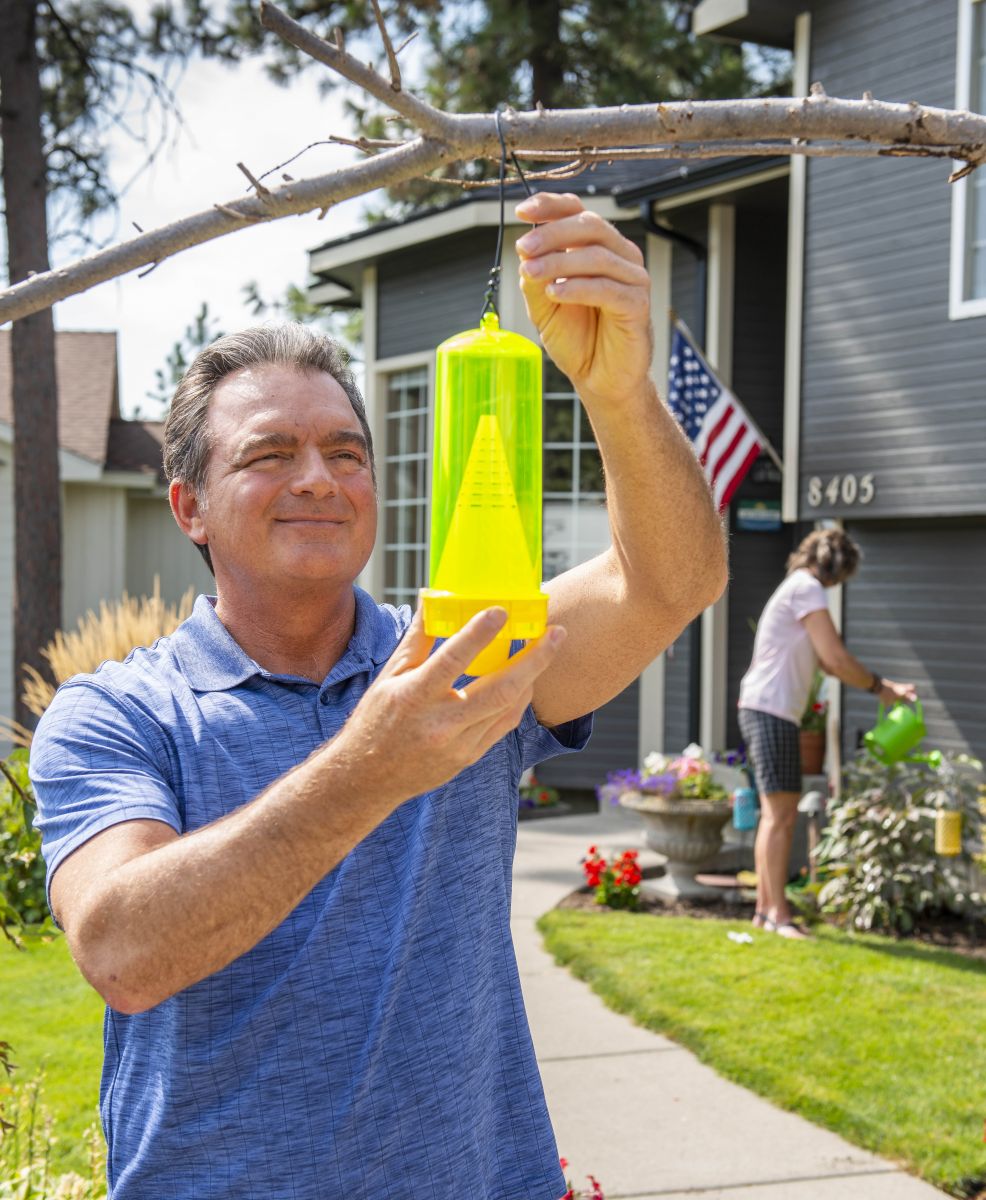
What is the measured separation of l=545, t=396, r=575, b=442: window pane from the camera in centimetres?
1154

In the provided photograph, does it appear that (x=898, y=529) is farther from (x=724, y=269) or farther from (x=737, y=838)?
(x=724, y=269)

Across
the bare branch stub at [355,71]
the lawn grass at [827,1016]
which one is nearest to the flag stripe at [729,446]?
the lawn grass at [827,1016]

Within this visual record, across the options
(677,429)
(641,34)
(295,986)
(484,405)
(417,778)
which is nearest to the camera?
(417,778)

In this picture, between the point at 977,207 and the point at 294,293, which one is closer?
the point at 977,207

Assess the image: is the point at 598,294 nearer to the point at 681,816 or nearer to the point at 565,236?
the point at 565,236

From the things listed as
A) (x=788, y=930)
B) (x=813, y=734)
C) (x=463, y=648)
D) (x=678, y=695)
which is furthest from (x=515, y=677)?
(x=678, y=695)

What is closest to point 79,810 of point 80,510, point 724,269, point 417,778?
point 417,778

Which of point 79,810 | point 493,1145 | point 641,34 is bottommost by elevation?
point 493,1145

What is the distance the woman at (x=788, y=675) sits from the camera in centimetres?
674

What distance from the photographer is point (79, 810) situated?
168cm

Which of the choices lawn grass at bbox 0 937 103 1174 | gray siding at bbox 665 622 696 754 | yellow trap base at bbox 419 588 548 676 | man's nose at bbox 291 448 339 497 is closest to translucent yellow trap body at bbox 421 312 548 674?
yellow trap base at bbox 419 588 548 676

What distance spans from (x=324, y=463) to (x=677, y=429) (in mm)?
533

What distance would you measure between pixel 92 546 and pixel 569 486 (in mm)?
8790

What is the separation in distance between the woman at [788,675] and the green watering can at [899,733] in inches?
19.5
